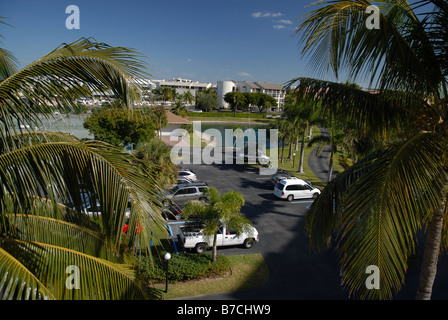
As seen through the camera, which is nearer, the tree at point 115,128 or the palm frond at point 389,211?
the palm frond at point 389,211

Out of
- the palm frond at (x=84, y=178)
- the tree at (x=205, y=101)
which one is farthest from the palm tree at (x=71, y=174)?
the tree at (x=205, y=101)

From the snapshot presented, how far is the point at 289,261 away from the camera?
12.5m

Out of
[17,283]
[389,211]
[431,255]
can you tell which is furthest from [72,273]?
[431,255]

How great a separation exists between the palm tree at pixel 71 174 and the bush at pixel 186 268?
7594 millimetres

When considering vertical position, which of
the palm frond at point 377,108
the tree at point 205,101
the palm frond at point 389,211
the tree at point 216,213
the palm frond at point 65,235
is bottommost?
the tree at point 216,213

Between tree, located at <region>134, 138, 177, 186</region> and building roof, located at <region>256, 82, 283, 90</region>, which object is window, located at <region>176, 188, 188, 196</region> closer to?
tree, located at <region>134, 138, 177, 186</region>

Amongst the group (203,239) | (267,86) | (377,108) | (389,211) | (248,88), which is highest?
(267,86)

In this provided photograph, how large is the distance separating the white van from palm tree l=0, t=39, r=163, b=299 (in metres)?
16.7

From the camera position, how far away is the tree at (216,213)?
37.2 ft

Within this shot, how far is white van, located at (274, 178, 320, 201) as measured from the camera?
19.5 metres

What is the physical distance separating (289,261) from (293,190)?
7.77 metres

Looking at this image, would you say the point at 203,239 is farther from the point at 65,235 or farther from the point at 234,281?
the point at 65,235

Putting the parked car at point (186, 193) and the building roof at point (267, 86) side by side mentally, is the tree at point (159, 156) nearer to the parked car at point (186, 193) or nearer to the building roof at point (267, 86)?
the parked car at point (186, 193)
